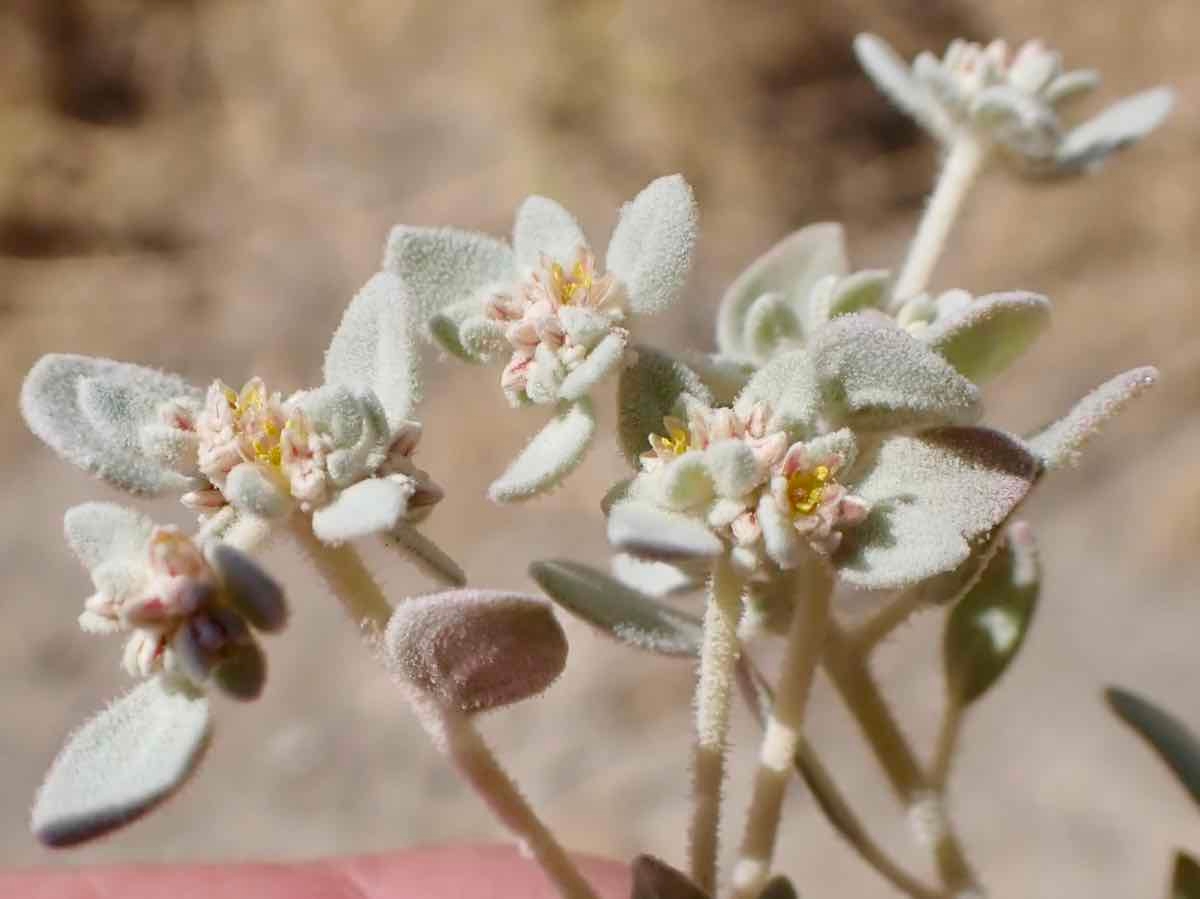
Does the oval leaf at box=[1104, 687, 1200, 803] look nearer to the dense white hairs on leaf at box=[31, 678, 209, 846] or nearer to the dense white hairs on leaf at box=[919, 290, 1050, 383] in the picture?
the dense white hairs on leaf at box=[919, 290, 1050, 383]

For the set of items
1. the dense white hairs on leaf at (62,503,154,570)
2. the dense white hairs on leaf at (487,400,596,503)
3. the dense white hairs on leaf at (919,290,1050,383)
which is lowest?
the dense white hairs on leaf at (62,503,154,570)

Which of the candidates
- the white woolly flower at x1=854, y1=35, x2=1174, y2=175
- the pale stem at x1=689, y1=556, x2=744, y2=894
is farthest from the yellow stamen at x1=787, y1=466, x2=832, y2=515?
the white woolly flower at x1=854, y1=35, x2=1174, y2=175

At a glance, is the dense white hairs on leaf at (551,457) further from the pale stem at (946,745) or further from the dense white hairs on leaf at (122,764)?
the pale stem at (946,745)

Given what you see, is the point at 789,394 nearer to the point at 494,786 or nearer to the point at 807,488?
the point at 807,488

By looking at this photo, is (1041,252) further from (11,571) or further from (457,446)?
(11,571)

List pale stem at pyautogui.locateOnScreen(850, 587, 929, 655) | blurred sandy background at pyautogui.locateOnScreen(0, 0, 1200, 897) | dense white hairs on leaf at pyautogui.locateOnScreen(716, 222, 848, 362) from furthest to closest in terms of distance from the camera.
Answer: blurred sandy background at pyautogui.locateOnScreen(0, 0, 1200, 897)
dense white hairs on leaf at pyautogui.locateOnScreen(716, 222, 848, 362)
pale stem at pyautogui.locateOnScreen(850, 587, 929, 655)

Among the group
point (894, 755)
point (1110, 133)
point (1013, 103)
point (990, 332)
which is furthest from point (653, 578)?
point (1110, 133)

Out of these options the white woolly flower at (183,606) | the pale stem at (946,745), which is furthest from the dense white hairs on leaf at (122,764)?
the pale stem at (946,745)
